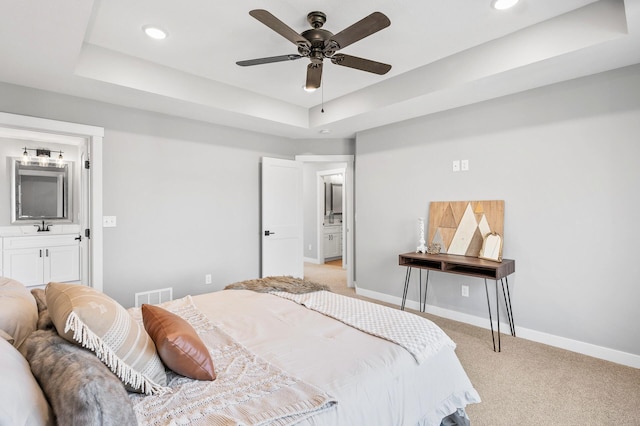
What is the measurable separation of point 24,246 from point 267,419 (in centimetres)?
497

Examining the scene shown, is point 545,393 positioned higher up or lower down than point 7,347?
lower down

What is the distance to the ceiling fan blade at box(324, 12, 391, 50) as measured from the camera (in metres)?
1.89

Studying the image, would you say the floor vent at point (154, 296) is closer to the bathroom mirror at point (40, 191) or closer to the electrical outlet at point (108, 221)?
the electrical outlet at point (108, 221)

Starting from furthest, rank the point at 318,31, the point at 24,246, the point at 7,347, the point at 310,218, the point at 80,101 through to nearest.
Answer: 1. the point at 310,218
2. the point at 24,246
3. the point at 80,101
4. the point at 318,31
5. the point at 7,347

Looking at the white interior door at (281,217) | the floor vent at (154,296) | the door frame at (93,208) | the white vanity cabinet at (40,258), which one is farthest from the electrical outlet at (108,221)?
the white interior door at (281,217)

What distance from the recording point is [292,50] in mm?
2943

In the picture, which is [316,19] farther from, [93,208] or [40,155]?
[40,155]

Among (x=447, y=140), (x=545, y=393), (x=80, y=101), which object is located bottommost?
(x=545, y=393)

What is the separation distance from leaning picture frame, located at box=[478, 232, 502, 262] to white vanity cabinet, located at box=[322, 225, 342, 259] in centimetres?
447

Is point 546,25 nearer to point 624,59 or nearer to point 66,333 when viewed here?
point 624,59

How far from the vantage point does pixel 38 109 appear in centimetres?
304

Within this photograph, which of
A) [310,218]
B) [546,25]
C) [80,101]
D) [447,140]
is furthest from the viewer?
[310,218]

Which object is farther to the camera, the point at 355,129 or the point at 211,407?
the point at 355,129

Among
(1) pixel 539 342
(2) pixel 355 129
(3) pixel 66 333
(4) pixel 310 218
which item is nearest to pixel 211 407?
(3) pixel 66 333
